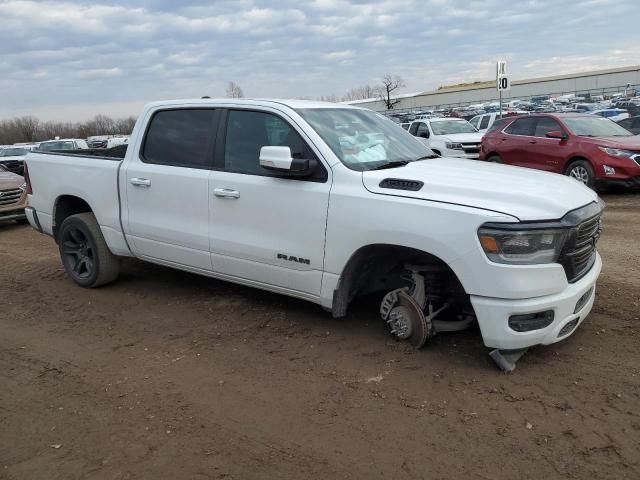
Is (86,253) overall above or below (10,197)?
above

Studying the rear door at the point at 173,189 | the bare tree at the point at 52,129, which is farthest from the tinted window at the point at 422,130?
the bare tree at the point at 52,129

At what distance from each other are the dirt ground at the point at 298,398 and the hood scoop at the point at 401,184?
1.21 m

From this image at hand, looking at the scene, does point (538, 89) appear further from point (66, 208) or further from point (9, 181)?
point (66, 208)

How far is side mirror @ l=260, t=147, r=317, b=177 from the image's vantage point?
13.7 feet

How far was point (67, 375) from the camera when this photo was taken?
420 centimetres

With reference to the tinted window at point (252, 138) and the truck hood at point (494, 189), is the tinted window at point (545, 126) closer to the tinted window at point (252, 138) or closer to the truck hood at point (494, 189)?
the truck hood at point (494, 189)

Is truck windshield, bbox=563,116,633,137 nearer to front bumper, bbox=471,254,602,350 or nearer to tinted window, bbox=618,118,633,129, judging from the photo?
tinted window, bbox=618,118,633,129

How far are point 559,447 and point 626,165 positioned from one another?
30.9 ft

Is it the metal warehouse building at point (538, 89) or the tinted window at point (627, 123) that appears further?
the metal warehouse building at point (538, 89)

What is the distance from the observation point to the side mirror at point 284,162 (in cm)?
417

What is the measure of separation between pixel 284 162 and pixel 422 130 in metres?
14.7

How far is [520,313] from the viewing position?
140 inches

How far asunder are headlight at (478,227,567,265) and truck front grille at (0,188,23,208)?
10.9 metres

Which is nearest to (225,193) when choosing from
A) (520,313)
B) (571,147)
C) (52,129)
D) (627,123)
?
(520,313)
